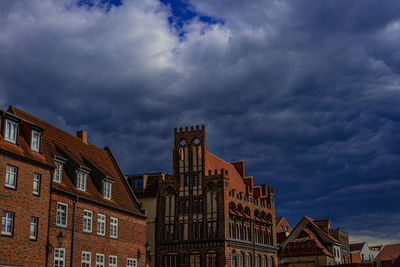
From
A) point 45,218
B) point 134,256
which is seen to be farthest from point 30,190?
point 134,256

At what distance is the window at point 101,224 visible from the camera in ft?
134

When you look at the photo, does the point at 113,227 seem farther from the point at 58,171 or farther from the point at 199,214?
the point at 199,214

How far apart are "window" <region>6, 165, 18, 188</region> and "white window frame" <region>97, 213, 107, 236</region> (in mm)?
10341

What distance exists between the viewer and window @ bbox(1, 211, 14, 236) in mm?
30628

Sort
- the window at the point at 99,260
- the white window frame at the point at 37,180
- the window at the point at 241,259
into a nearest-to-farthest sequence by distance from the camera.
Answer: the white window frame at the point at 37,180
the window at the point at 99,260
the window at the point at 241,259

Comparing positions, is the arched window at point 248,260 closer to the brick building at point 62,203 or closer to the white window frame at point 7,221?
the brick building at point 62,203

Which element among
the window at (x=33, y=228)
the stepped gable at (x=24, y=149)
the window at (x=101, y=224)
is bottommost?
the window at (x=33, y=228)

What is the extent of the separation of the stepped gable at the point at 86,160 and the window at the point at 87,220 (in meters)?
1.26

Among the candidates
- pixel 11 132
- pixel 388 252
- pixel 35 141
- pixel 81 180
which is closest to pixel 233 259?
pixel 81 180

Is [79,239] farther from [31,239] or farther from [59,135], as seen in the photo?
[59,135]

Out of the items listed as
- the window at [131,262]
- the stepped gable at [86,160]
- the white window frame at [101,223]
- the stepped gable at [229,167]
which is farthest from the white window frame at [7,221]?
the stepped gable at [229,167]

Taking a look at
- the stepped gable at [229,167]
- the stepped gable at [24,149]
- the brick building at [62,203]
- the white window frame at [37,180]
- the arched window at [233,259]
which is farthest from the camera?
the stepped gable at [229,167]

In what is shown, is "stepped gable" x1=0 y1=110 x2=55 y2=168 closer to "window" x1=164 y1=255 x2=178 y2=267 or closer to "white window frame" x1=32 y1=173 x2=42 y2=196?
"white window frame" x1=32 y1=173 x2=42 y2=196

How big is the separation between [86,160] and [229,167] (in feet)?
124
